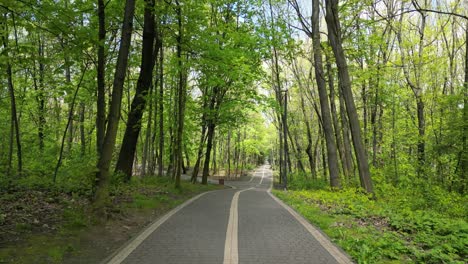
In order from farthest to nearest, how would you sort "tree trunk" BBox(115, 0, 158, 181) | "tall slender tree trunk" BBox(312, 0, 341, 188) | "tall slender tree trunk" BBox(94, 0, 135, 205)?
"tall slender tree trunk" BBox(312, 0, 341, 188) → "tree trunk" BBox(115, 0, 158, 181) → "tall slender tree trunk" BBox(94, 0, 135, 205)

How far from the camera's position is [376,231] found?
7848mm

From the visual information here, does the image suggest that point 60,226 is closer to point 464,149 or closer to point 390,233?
point 390,233

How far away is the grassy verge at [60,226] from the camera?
18.8ft

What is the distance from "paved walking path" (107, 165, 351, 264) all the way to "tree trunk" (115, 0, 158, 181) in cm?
594

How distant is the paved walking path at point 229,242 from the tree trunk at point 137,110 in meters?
5.94

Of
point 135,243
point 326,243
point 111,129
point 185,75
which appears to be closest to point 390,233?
point 326,243

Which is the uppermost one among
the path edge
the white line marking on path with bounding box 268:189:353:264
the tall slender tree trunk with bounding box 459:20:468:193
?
the tall slender tree trunk with bounding box 459:20:468:193

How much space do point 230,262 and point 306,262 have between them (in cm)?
133

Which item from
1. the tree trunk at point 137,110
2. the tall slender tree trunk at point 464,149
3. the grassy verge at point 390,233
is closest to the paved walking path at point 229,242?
the grassy verge at point 390,233

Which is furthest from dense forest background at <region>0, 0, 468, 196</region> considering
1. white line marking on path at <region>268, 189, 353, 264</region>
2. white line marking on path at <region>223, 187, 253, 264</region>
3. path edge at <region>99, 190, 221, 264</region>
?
white line marking on path at <region>268, 189, 353, 264</region>

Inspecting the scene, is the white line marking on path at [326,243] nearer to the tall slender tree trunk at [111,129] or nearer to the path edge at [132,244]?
the path edge at [132,244]

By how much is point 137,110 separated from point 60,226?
8934mm

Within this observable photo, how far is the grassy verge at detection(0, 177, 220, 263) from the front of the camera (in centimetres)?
574

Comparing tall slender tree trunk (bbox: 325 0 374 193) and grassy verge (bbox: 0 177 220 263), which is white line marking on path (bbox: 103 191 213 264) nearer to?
grassy verge (bbox: 0 177 220 263)
